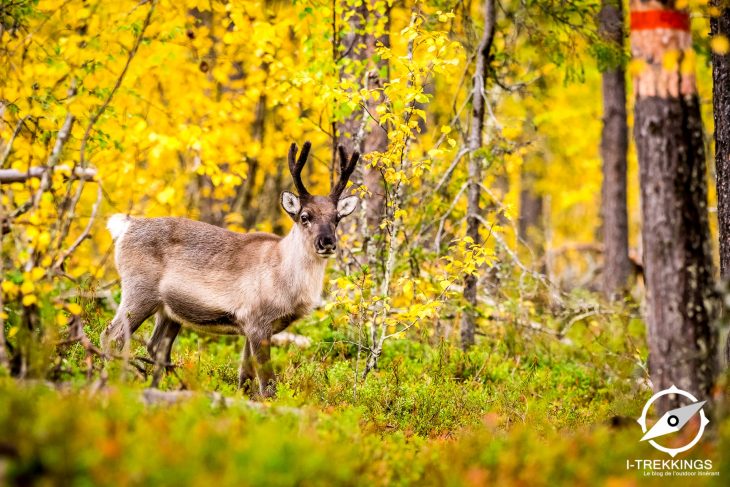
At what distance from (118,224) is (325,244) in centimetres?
232

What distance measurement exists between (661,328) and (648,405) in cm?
59

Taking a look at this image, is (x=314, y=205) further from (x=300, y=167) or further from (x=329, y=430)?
(x=329, y=430)

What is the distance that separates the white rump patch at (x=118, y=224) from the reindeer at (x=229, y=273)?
0.01 meters

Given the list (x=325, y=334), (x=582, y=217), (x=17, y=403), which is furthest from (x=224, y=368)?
(x=582, y=217)

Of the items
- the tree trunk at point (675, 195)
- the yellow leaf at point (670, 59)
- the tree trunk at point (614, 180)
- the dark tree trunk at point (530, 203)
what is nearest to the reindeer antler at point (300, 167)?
the tree trunk at point (675, 195)

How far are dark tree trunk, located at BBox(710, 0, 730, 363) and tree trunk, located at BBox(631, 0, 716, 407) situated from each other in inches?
83.4

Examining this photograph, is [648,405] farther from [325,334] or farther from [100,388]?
[325,334]


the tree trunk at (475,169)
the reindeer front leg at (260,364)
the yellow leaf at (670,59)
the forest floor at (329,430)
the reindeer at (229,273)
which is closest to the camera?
the forest floor at (329,430)

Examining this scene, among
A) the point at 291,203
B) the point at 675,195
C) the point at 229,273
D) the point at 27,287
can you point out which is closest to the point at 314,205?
the point at 291,203

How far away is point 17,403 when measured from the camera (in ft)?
13.2

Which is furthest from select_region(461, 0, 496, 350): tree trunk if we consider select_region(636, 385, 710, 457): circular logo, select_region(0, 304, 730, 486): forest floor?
select_region(636, 385, 710, 457): circular logo

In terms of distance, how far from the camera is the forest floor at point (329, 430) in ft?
12.3

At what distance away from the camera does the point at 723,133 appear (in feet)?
23.6

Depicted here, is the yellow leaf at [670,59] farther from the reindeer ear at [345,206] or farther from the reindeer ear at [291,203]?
the reindeer ear at [291,203]
